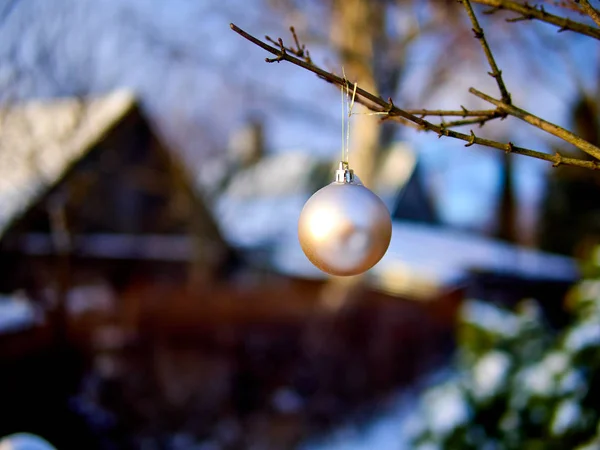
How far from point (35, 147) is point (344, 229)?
5.34 meters

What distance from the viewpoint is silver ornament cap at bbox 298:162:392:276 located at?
54.0 inches

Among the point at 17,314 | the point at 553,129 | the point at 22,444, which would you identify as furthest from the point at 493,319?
the point at 17,314

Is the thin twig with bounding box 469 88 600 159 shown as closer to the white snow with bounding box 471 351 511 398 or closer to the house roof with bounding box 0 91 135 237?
the white snow with bounding box 471 351 511 398

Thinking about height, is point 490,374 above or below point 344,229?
above

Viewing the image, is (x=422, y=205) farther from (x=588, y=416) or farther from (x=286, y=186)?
(x=588, y=416)

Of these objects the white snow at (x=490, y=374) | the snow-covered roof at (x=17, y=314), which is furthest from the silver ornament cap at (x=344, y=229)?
the snow-covered roof at (x=17, y=314)

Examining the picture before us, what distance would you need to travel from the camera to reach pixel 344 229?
136 cm

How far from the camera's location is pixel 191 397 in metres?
6.91

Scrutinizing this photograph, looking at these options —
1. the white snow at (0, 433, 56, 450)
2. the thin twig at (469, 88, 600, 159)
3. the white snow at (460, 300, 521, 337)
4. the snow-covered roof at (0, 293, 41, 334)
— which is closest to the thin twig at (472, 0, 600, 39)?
the thin twig at (469, 88, 600, 159)

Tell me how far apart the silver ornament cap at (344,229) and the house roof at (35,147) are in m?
4.84

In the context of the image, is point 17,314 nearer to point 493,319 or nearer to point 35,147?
point 35,147

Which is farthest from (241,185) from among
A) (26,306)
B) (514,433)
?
(514,433)

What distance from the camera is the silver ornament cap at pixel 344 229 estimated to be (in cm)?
137

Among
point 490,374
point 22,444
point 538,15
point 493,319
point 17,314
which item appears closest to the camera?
point 538,15
